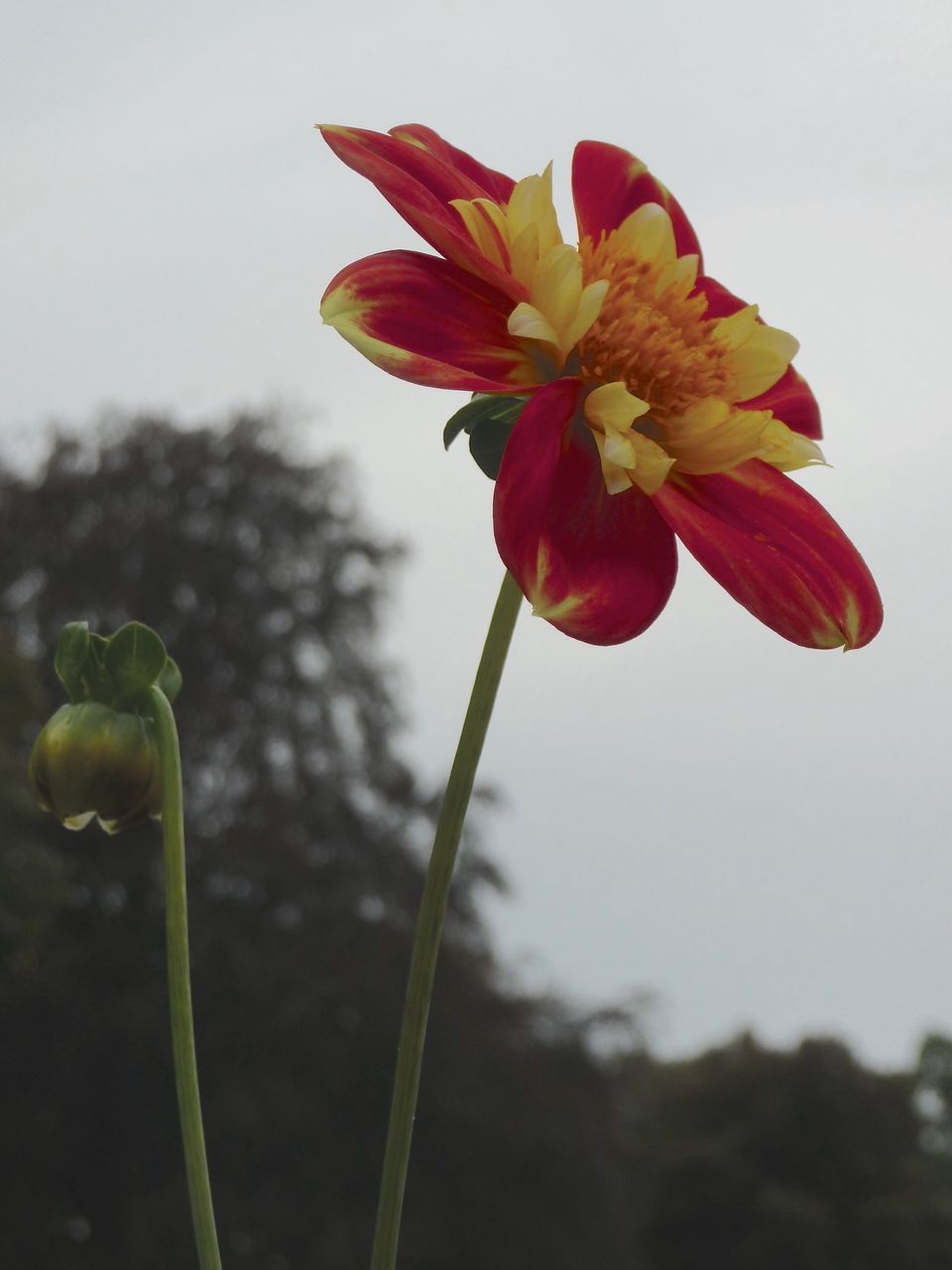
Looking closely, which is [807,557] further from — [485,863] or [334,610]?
[334,610]

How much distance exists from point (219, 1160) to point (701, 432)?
1058 centimetres

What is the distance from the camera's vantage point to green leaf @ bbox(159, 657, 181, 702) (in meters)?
0.84

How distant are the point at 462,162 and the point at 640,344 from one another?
188mm

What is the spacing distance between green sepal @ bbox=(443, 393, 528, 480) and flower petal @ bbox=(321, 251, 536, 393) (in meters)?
0.01

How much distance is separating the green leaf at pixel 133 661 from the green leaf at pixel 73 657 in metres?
0.01

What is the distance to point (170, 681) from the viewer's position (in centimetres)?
84

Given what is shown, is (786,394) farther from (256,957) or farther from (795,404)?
(256,957)

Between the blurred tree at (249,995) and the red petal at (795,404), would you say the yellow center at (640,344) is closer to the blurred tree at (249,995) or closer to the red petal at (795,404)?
the red petal at (795,404)

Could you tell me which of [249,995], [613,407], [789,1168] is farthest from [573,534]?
[789,1168]

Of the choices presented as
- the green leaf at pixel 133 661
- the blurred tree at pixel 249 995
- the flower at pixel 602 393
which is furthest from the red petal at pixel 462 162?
the blurred tree at pixel 249 995

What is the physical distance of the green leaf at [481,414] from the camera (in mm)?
714

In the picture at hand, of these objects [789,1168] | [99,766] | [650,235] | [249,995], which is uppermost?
[789,1168]

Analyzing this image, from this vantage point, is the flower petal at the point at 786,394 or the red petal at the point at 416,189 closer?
the red petal at the point at 416,189

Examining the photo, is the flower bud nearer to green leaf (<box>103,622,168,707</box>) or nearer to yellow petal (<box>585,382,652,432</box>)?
green leaf (<box>103,622,168,707</box>)
